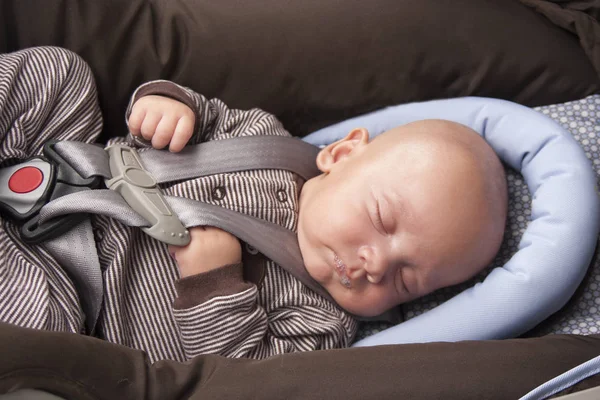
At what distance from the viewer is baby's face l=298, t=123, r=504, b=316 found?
3.22 ft

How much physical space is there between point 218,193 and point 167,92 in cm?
22

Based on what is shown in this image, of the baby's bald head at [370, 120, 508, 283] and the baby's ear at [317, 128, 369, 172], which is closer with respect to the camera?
the baby's bald head at [370, 120, 508, 283]

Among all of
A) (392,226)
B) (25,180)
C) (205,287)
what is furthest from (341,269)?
(25,180)

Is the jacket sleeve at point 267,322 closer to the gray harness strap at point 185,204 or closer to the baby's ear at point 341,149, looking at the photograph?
the gray harness strap at point 185,204

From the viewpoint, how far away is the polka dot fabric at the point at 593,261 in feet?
3.51

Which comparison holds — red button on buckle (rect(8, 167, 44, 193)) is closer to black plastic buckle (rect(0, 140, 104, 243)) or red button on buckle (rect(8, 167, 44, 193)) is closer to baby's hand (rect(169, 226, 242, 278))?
black plastic buckle (rect(0, 140, 104, 243))

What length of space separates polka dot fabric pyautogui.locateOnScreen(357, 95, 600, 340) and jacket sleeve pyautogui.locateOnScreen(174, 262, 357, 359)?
0.13 meters

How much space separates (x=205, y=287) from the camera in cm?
99

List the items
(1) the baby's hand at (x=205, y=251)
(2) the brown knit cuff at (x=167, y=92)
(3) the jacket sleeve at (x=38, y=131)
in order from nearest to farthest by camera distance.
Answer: (3) the jacket sleeve at (x=38, y=131) < (1) the baby's hand at (x=205, y=251) < (2) the brown knit cuff at (x=167, y=92)

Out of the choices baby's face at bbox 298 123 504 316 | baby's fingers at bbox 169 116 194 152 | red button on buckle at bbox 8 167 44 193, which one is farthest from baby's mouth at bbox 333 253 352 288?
red button on buckle at bbox 8 167 44 193

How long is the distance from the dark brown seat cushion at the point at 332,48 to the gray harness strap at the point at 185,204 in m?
0.16

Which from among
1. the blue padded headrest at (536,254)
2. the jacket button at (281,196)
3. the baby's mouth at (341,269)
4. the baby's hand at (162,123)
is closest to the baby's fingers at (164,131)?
the baby's hand at (162,123)

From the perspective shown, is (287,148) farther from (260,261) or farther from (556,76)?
(556,76)

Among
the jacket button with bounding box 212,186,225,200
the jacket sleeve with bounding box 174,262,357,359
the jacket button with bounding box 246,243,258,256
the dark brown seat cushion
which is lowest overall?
the jacket sleeve with bounding box 174,262,357,359
